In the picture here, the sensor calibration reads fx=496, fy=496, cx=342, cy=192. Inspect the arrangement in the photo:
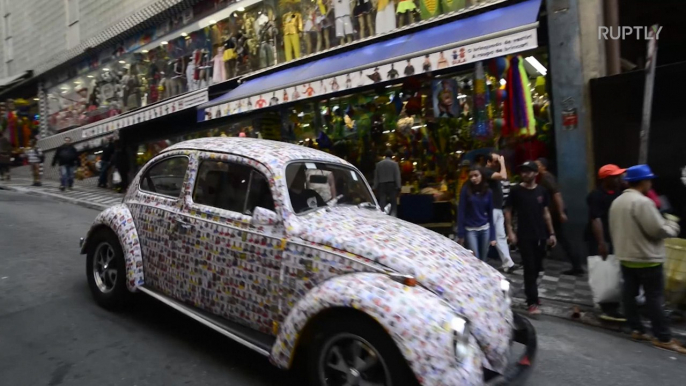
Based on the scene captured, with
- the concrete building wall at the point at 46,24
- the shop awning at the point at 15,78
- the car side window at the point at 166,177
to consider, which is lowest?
the car side window at the point at 166,177

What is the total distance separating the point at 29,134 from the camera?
24797 mm

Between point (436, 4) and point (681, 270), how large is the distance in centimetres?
677

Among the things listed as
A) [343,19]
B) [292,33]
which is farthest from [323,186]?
[292,33]

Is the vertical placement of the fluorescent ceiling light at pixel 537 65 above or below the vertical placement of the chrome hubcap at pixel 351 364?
above

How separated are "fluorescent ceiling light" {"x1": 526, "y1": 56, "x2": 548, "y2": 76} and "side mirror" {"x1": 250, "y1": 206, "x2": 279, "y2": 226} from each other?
22.4 feet

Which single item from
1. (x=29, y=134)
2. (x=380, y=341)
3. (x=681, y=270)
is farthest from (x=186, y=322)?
(x=29, y=134)

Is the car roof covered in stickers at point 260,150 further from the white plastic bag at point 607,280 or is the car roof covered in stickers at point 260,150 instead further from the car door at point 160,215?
the white plastic bag at point 607,280

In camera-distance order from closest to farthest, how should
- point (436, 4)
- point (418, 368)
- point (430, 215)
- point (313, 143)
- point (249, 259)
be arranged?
1. point (418, 368)
2. point (249, 259)
3. point (430, 215)
4. point (436, 4)
5. point (313, 143)

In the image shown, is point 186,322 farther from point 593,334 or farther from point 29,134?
point 29,134

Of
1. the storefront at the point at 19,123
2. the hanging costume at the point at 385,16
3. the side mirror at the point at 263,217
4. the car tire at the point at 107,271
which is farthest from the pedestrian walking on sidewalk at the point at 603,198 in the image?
the storefront at the point at 19,123

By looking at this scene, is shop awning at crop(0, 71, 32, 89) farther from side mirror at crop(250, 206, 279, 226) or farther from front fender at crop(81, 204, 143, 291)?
side mirror at crop(250, 206, 279, 226)

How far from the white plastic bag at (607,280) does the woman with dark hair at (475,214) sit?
4.20 feet

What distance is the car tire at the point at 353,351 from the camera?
2809 mm

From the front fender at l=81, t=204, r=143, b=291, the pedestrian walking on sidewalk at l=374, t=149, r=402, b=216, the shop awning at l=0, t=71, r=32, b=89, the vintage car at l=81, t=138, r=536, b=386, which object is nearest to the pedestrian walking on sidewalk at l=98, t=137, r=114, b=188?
the shop awning at l=0, t=71, r=32, b=89
